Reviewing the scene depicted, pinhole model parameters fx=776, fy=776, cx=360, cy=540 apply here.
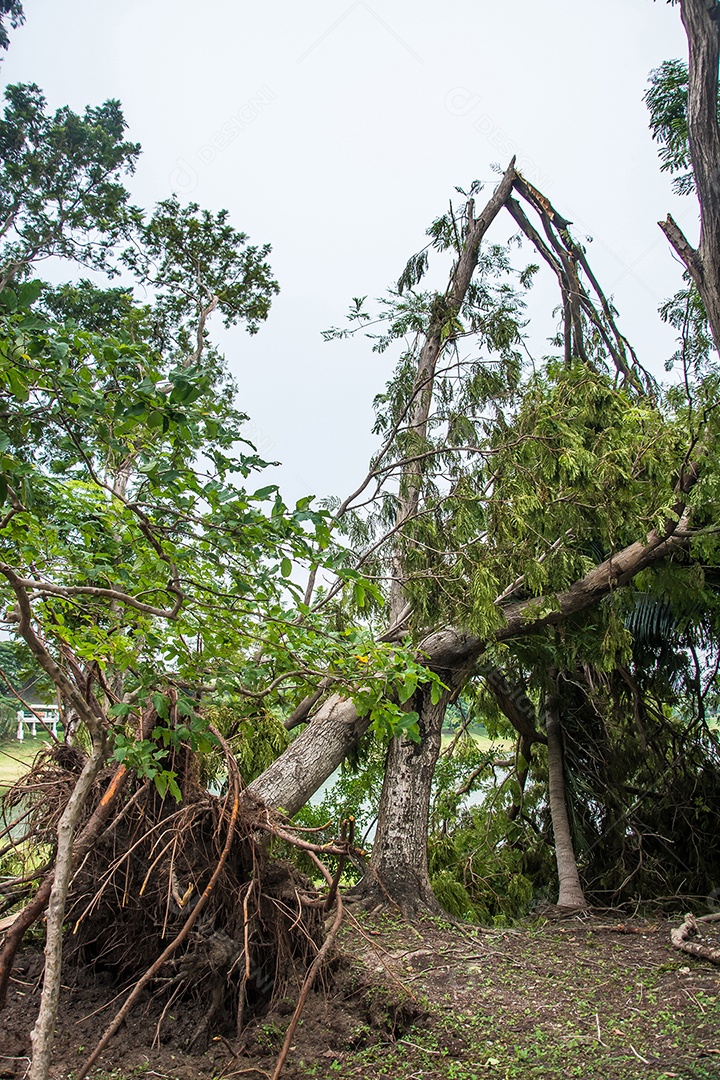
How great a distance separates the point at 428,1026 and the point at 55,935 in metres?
1.70

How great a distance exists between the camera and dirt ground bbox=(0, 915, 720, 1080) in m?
2.84

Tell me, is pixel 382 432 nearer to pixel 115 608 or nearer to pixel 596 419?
pixel 596 419

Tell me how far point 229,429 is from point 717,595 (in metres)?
4.39

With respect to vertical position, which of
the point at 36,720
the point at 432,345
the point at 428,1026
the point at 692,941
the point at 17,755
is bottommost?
the point at 428,1026

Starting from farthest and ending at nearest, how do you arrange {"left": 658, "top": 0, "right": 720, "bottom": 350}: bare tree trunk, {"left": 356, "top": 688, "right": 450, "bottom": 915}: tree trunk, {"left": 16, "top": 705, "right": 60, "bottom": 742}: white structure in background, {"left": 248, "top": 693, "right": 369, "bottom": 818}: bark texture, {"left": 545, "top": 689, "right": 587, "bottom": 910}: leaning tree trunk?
{"left": 545, "top": 689, "right": 587, "bottom": 910}: leaning tree trunk < {"left": 356, "top": 688, "right": 450, "bottom": 915}: tree trunk < {"left": 248, "top": 693, "right": 369, "bottom": 818}: bark texture < {"left": 16, "top": 705, "right": 60, "bottom": 742}: white structure in background < {"left": 658, "top": 0, "right": 720, "bottom": 350}: bare tree trunk

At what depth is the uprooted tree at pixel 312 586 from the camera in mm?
2205

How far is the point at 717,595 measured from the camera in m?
5.34

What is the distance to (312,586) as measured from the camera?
6.35 metres

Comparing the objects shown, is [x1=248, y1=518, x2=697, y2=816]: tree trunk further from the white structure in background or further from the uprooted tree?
the white structure in background

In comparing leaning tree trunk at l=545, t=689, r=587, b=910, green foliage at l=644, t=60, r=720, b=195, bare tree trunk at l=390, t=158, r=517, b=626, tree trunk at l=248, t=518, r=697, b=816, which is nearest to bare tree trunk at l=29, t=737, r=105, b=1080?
tree trunk at l=248, t=518, r=697, b=816

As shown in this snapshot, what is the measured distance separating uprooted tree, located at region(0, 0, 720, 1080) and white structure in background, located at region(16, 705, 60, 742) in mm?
141

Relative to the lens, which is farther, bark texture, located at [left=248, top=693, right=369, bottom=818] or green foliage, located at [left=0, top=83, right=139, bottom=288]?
green foliage, located at [left=0, top=83, right=139, bottom=288]

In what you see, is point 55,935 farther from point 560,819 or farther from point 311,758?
point 560,819

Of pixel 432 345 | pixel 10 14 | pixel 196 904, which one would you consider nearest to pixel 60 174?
pixel 10 14
